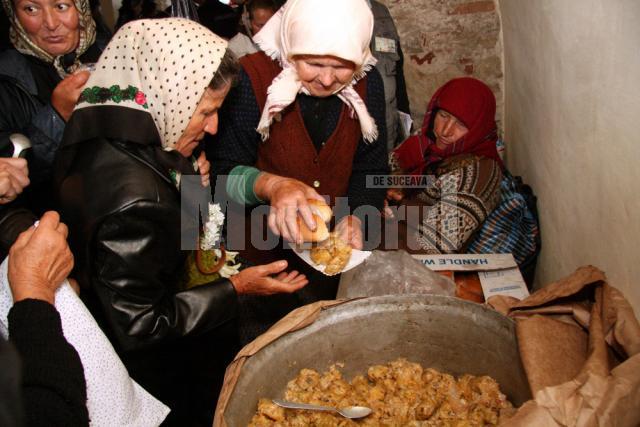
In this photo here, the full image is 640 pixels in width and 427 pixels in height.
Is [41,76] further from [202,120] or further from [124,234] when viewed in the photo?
[124,234]

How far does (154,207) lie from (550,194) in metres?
2.05

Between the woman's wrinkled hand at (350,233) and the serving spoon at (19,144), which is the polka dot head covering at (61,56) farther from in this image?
the woman's wrinkled hand at (350,233)

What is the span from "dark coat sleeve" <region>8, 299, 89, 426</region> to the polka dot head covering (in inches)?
58.9

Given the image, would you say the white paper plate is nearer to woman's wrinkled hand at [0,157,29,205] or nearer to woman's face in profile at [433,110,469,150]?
woman's wrinkled hand at [0,157,29,205]

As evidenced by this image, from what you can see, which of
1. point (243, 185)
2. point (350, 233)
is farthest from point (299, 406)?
point (243, 185)

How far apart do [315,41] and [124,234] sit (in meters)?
1.02

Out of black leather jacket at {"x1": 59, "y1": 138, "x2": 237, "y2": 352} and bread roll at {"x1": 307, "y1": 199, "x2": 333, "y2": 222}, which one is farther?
bread roll at {"x1": 307, "y1": 199, "x2": 333, "y2": 222}

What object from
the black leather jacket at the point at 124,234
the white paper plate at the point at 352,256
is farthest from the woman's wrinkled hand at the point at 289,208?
the black leather jacket at the point at 124,234

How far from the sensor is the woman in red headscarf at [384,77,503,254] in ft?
9.45

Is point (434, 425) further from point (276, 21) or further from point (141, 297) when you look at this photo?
point (276, 21)

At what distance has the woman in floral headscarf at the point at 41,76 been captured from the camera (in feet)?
6.71

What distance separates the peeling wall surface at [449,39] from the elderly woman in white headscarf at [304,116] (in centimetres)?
183

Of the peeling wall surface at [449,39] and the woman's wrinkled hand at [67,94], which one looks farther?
the peeling wall surface at [449,39]

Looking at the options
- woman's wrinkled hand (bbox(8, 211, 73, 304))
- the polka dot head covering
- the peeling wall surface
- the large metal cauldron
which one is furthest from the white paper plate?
the peeling wall surface
